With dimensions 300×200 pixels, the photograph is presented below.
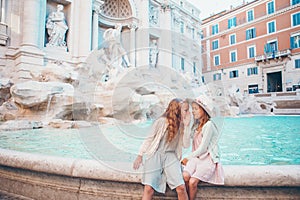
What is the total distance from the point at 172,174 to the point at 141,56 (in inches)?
435

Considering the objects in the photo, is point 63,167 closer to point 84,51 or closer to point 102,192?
point 102,192

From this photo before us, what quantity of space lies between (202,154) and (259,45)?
22327mm

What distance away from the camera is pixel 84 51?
370 inches

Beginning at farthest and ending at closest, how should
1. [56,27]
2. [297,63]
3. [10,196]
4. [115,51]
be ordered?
[297,63]
[115,51]
[56,27]
[10,196]

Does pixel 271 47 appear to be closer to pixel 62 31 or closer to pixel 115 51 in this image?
pixel 115 51

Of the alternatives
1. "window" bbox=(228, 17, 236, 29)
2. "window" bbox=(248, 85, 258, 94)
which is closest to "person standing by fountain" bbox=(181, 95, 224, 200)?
"window" bbox=(248, 85, 258, 94)

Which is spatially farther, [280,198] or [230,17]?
[230,17]

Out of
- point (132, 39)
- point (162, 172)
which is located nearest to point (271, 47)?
point (132, 39)

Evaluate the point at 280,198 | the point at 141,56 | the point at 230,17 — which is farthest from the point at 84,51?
the point at 230,17

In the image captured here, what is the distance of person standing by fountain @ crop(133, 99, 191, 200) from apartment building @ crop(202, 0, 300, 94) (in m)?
16.0

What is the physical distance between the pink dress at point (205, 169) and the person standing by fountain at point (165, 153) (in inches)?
3.1

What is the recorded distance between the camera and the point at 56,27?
901cm

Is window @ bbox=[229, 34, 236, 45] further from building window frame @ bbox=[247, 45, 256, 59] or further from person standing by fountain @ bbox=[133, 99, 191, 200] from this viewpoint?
person standing by fountain @ bbox=[133, 99, 191, 200]

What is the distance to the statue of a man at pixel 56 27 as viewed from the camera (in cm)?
892
